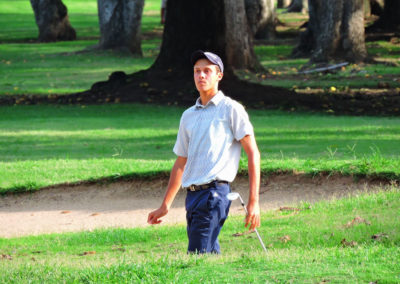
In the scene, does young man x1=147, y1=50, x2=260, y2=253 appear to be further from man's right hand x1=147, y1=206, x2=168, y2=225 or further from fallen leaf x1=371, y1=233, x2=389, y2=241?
fallen leaf x1=371, y1=233, x2=389, y2=241

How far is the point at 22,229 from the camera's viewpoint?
9.88m

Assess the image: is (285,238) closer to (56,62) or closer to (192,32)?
(192,32)

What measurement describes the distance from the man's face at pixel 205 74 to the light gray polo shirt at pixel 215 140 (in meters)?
0.10

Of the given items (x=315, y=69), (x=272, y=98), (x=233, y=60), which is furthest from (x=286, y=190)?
(x=315, y=69)

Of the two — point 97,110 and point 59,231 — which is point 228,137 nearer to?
point 59,231

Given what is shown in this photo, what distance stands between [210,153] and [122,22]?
99.1 feet

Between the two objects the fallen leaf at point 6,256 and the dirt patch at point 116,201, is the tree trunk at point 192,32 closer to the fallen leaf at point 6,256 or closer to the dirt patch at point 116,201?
the dirt patch at point 116,201

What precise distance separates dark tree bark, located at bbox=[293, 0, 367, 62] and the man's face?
22.1 m

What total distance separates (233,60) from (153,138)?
952cm

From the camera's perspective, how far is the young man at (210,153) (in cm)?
587

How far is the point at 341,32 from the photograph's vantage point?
2814 cm

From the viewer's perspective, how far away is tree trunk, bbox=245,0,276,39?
1535 inches

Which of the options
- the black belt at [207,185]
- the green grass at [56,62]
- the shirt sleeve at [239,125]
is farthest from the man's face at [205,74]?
the green grass at [56,62]

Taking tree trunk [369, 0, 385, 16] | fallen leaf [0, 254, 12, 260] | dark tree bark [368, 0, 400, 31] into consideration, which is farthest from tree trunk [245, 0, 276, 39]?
fallen leaf [0, 254, 12, 260]
